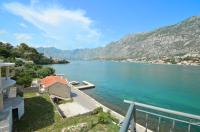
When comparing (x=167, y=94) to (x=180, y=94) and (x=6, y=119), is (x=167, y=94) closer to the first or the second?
(x=180, y=94)

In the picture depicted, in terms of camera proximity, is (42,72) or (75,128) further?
(42,72)

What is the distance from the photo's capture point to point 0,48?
258 ft

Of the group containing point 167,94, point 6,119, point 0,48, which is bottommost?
point 167,94

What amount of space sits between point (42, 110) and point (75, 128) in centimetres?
759

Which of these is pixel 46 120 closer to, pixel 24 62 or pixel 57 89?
pixel 57 89

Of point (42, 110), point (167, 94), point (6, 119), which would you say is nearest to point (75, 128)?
point (6, 119)

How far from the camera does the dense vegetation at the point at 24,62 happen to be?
1430 inches

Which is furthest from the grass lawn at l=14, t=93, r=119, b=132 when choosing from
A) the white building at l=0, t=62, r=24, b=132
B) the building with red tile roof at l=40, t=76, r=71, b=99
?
Answer: the building with red tile roof at l=40, t=76, r=71, b=99

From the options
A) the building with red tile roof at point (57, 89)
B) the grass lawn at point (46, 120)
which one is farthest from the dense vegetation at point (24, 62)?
the grass lawn at point (46, 120)

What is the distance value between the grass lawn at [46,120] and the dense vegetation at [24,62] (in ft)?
39.2

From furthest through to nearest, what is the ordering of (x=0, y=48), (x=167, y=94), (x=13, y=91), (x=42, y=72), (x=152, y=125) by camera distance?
1. (x=0, y=48)
2. (x=42, y=72)
3. (x=167, y=94)
4. (x=13, y=91)
5. (x=152, y=125)

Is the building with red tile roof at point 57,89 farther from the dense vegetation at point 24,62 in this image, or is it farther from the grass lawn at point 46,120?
the grass lawn at point 46,120

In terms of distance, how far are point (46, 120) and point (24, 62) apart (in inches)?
2307

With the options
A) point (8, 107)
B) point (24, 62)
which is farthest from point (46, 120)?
point (24, 62)
